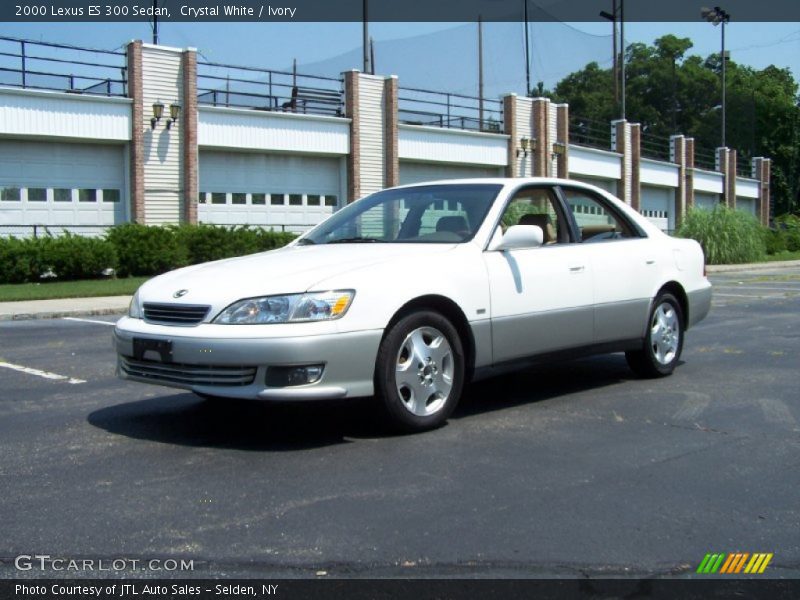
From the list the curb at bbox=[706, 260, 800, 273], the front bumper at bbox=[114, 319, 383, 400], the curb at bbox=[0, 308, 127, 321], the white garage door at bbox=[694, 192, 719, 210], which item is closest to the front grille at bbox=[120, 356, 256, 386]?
the front bumper at bbox=[114, 319, 383, 400]

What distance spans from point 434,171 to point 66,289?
62.9 ft

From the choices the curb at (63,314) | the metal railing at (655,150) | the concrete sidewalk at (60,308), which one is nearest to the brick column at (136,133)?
the concrete sidewalk at (60,308)

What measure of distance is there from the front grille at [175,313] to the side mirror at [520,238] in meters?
2.01

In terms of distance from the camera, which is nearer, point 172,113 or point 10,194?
point 10,194

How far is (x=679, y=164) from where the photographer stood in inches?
2078

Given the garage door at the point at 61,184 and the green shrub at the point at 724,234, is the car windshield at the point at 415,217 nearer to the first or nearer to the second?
the garage door at the point at 61,184

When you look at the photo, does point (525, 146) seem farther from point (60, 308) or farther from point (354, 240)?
point (354, 240)

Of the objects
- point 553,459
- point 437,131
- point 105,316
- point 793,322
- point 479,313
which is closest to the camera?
point 553,459

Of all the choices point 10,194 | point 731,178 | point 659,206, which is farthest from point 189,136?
point 731,178

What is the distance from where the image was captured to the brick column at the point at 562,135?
41.7 meters

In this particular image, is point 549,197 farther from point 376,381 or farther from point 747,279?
point 747,279
